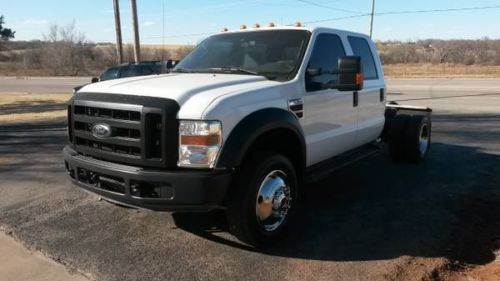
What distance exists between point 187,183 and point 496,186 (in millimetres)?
4642

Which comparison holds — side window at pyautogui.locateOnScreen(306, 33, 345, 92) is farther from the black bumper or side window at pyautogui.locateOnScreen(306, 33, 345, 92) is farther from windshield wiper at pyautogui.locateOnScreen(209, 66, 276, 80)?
the black bumper

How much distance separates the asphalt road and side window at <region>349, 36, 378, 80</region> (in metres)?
1.45

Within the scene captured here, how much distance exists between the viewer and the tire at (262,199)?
3.96 metres

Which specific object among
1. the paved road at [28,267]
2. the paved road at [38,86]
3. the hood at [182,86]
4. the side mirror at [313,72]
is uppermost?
the side mirror at [313,72]

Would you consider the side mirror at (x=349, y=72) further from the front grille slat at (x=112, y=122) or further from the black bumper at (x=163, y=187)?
the front grille slat at (x=112, y=122)

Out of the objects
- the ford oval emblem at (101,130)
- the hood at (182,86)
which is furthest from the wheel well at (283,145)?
the ford oval emblem at (101,130)

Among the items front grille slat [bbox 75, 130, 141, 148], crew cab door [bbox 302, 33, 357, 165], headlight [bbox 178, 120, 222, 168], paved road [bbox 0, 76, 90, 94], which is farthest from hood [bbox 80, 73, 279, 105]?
paved road [bbox 0, 76, 90, 94]

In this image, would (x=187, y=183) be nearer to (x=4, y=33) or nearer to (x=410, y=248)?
(x=410, y=248)

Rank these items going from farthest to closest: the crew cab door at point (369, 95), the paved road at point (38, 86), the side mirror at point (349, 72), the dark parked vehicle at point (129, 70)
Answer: the paved road at point (38, 86), the dark parked vehicle at point (129, 70), the crew cab door at point (369, 95), the side mirror at point (349, 72)

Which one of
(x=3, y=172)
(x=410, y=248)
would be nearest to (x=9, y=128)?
(x=3, y=172)

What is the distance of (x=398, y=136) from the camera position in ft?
24.3

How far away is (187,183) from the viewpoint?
12.0 feet

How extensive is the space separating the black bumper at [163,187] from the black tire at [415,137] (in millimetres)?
4338

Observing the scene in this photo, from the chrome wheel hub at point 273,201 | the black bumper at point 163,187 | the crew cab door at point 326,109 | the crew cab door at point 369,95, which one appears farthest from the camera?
the crew cab door at point 369,95
